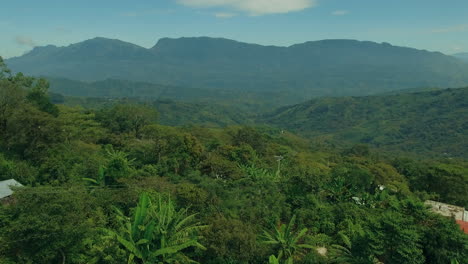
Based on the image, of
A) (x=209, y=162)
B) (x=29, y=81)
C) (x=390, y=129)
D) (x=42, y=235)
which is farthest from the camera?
(x=390, y=129)

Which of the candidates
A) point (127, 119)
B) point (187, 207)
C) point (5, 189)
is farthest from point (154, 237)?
point (127, 119)

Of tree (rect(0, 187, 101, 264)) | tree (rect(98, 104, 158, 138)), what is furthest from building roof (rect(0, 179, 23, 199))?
tree (rect(98, 104, 158, 138))

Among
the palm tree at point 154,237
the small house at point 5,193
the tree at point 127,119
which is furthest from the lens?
the tree at point 127,119

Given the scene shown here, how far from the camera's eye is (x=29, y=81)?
1660 inches

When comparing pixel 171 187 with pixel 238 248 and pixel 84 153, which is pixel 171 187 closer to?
pixel 238 248

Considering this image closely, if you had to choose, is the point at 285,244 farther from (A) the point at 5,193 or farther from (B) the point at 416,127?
(B) the point at 416,127

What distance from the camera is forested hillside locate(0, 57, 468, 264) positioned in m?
15.4

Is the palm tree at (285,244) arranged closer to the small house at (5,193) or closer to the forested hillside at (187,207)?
the forested hillside at (187,207)

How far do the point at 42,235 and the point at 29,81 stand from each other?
33743mm

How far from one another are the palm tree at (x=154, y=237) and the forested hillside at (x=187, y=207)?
0.18ft

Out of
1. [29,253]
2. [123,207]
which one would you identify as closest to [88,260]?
[29,253]

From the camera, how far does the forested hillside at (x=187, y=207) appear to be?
15.4m

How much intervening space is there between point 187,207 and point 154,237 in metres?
4.04

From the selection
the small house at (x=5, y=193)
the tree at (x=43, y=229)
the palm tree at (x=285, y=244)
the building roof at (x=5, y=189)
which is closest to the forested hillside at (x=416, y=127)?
the palm tree at (x=285, y=244)
